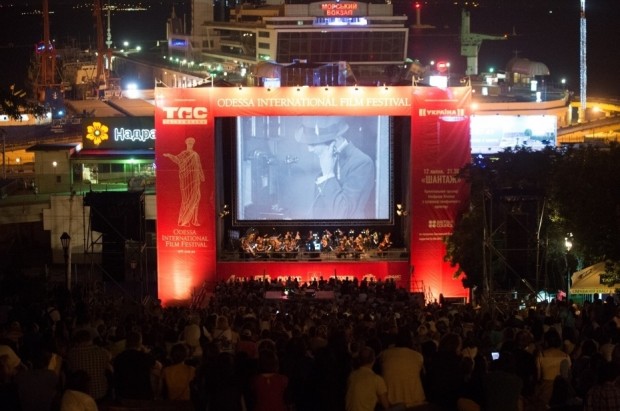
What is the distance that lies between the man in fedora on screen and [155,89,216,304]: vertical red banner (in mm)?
2809

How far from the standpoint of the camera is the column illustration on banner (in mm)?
30250

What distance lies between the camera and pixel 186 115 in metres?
30.0

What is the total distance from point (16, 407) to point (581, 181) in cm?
1733

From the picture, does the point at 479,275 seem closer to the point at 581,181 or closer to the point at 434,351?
the point at 581,181

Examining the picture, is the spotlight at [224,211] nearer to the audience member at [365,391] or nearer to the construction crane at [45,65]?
the audience member at [365,391]

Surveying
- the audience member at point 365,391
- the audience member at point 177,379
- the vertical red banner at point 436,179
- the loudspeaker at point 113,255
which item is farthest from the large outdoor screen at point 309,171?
the audience member at point 365,391

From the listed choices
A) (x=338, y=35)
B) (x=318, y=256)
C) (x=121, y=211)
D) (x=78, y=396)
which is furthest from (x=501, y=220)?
(x=338, y=35)

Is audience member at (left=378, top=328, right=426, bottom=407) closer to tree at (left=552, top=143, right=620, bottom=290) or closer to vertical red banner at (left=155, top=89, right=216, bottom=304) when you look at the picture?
tree at (left=552, top=143, right=620, bottom=290)

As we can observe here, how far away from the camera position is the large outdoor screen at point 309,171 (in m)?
31.3

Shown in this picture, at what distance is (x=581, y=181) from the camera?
80.3 ft

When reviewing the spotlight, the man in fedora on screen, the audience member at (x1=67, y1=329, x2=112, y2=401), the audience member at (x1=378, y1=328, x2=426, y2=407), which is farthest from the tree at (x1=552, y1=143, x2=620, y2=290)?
the audience member at (x1=67, y1=329, x2=112, y2=401)

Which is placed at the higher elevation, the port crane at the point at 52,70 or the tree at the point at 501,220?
the port crane at the point at 52,70

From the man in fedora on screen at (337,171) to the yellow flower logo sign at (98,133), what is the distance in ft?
41.9

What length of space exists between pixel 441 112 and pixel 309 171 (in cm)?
397
